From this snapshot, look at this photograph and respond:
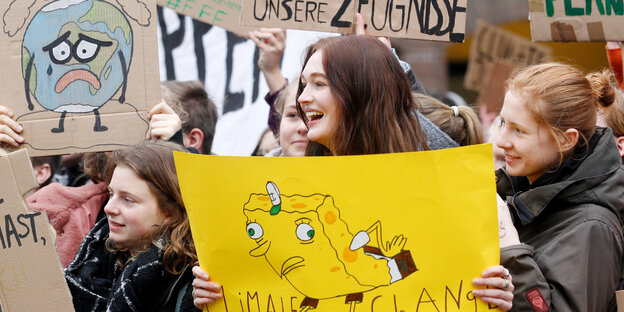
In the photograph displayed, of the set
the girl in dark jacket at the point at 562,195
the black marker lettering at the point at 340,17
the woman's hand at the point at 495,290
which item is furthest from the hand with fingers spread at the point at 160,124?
the woman's hand at the point at 495,290

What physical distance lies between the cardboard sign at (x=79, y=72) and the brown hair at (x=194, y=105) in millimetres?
784

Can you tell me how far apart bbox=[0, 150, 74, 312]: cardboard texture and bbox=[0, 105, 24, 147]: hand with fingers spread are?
48 centimetres

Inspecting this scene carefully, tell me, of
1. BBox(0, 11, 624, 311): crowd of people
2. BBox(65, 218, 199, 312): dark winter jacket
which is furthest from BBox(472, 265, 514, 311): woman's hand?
BBox(65, 218, 199, 312): dark winter jacket

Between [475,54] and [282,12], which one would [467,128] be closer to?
[282,12]

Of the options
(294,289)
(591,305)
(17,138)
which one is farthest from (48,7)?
(591,305)

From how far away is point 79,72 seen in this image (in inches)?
114

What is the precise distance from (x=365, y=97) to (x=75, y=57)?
3.74 feet

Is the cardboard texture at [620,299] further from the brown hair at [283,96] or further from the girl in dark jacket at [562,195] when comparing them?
the brown hair at [283,96]

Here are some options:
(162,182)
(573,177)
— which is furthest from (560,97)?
(162,182)

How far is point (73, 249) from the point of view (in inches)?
122

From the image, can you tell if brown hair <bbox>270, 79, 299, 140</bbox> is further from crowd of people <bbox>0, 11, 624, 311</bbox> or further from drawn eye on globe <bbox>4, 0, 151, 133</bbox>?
drawn eye on globe <bbox>4, 0, 151, 133</bbox>

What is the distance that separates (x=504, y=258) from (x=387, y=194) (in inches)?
14.1

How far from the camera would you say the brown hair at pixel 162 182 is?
8.87 ft

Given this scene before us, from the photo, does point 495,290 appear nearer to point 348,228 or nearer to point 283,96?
point 348,228
